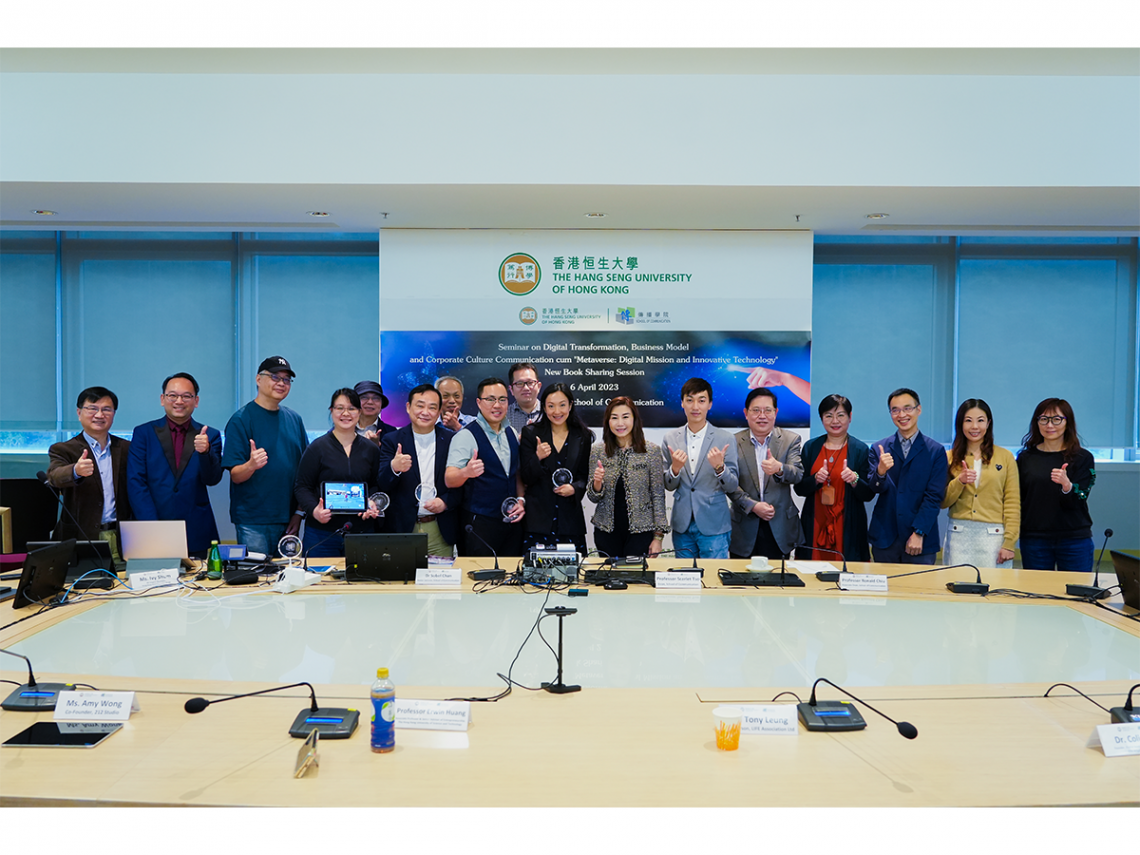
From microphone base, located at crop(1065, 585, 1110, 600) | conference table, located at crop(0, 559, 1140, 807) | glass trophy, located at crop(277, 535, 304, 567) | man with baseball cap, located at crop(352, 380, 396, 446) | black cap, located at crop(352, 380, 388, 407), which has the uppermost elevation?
black cap, located at crop(352, 380, 388, 407)

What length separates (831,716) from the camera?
6.73 feet

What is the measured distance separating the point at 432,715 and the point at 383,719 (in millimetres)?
165

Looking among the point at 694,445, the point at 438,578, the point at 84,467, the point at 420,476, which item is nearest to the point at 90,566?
the point at 84,467

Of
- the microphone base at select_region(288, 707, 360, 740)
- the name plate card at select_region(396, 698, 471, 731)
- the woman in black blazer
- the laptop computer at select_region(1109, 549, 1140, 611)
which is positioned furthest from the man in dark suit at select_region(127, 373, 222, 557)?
the laptop computer at select_region(1109, 549, 1140, 611)

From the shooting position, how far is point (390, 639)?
278cm

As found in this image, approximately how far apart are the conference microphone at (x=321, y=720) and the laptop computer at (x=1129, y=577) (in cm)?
297

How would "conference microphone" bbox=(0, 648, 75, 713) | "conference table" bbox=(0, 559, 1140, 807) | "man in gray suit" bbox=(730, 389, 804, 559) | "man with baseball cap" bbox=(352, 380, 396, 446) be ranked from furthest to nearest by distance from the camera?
"man with baseball cap" bbox=(352, 380, 396, 446)
"man in gray suit" bbox=(730, 389, 804, 559)
"conference microphone" bbox=(0, 648, 75, 713)
"conference table" bbox=(0, 559, 1140, 807)

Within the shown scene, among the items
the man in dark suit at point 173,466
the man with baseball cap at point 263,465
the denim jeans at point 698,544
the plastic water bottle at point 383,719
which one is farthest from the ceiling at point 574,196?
the plastic water bottle at point 383,719

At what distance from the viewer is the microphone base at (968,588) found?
3.47m

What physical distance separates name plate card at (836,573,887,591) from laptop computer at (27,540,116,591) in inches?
126

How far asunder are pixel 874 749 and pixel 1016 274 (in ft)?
19.2

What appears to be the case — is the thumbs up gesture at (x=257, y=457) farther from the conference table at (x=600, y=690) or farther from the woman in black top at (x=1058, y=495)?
the woman in black top at (x=1058, y=495)

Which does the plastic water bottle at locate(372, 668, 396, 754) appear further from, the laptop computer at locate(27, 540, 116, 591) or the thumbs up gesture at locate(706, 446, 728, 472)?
the thumbs up gesture at locate(706, 446, 728, 472)

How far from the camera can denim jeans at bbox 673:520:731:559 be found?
4531mm
